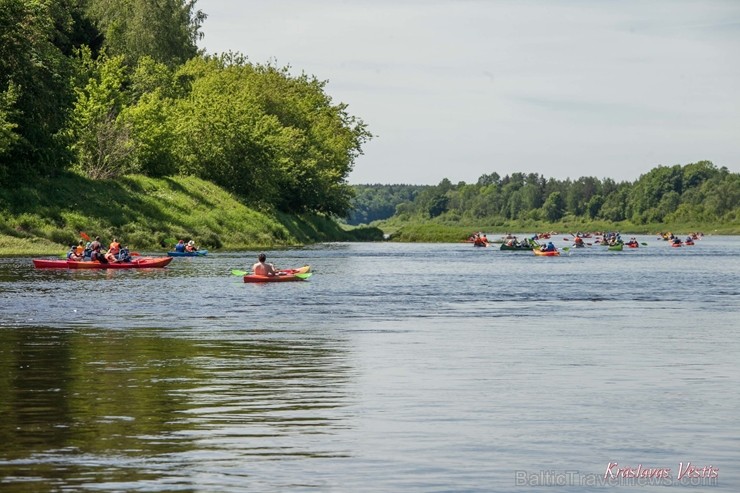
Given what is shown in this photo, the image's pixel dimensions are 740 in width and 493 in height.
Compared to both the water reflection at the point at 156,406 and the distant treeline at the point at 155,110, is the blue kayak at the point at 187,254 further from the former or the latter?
the water reflection at the point at 156,406

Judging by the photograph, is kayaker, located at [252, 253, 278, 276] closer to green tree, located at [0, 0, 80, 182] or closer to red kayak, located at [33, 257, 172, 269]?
red kayak, located at [33, 257, 172, 269]

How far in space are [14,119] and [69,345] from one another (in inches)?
1882

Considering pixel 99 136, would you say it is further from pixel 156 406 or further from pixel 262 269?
pixel 156 406

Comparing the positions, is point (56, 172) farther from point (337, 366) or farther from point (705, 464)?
point (705, 464)

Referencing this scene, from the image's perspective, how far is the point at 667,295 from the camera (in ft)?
146

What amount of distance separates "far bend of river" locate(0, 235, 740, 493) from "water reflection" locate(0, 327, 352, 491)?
0.05 meters

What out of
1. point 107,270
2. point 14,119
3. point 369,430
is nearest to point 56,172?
point 14,119

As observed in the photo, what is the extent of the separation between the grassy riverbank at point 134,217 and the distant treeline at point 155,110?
6.30ft

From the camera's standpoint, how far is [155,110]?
101438 millimetres

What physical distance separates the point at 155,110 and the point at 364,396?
86.2m

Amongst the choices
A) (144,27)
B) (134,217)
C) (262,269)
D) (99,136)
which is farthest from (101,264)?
(144,27)

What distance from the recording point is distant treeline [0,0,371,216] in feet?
233

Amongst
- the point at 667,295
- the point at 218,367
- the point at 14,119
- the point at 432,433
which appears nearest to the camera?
the point at 432,433

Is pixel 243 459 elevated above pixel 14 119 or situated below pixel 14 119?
below
